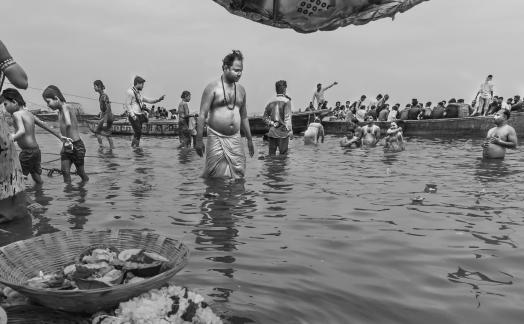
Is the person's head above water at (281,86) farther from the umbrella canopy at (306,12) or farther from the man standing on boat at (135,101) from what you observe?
the umbrella canopy at (306,12)

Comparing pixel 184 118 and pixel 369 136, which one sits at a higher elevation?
pixel 184 118

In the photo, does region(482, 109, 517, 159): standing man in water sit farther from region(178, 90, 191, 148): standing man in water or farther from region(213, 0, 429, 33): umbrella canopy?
region(213, 0, 429, 33): umbrella canopy

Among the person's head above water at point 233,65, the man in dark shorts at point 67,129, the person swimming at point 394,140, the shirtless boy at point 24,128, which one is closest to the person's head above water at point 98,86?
the man in dark shorts at point 67,129

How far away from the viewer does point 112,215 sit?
19.3 feet

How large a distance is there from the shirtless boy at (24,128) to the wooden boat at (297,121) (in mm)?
16687

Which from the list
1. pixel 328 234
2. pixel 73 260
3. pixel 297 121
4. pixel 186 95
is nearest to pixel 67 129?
pixel 328 234

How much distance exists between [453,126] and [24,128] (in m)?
20.3

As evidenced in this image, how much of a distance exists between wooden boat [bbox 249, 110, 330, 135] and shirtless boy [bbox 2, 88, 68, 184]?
1669cm

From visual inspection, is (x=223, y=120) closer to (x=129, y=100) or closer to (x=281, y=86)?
(x=281, y=86)

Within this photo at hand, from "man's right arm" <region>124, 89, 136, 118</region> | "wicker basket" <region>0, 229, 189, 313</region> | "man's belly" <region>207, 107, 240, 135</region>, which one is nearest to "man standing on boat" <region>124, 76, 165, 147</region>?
"man's right arm" <region>124, 89, 136, 118</region>

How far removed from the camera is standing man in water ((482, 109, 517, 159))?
1145 cm

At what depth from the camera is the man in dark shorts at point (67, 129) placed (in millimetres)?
7215

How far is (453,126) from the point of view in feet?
74.1

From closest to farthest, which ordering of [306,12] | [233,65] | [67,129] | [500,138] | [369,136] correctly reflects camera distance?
[306,12] → [233,65] → [67,129] → [500,138] → [369,136]
